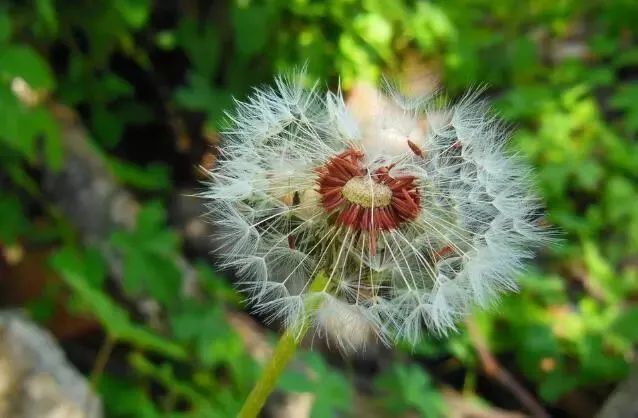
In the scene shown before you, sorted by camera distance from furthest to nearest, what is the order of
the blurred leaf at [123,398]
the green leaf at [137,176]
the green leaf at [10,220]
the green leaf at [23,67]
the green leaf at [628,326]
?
1. the green leaf at [137,176]
2. the green leaf at [10,220]
3. the green leaf at [628,326]
4. the blurred leaf at [123,398]
5. the green leaf at [23,67]

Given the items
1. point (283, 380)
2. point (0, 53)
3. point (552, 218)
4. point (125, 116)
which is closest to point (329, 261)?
point (283, 380)

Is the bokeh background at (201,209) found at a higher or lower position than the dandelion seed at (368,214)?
higher

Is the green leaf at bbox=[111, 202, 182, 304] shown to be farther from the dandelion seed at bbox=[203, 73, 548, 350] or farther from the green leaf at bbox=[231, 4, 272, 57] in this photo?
the dandelion seed at bbox=[203, 73, 548, 350]

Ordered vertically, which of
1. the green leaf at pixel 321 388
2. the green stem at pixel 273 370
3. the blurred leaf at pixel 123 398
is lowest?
the green stem at pixel 273 370

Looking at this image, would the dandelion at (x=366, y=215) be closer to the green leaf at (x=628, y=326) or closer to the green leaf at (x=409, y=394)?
the green leaf at (x=409, y=394)

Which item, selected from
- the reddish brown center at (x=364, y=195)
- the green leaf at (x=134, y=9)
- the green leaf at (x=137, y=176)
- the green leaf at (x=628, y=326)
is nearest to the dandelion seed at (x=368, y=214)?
the reddish brown center at (x=364, y=195)

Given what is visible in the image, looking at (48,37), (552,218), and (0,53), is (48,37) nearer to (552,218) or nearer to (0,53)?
(0,53)

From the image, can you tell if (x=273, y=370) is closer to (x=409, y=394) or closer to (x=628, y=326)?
(x=409, y=394)

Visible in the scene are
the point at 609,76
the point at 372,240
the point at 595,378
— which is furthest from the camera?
the point at 609,76
